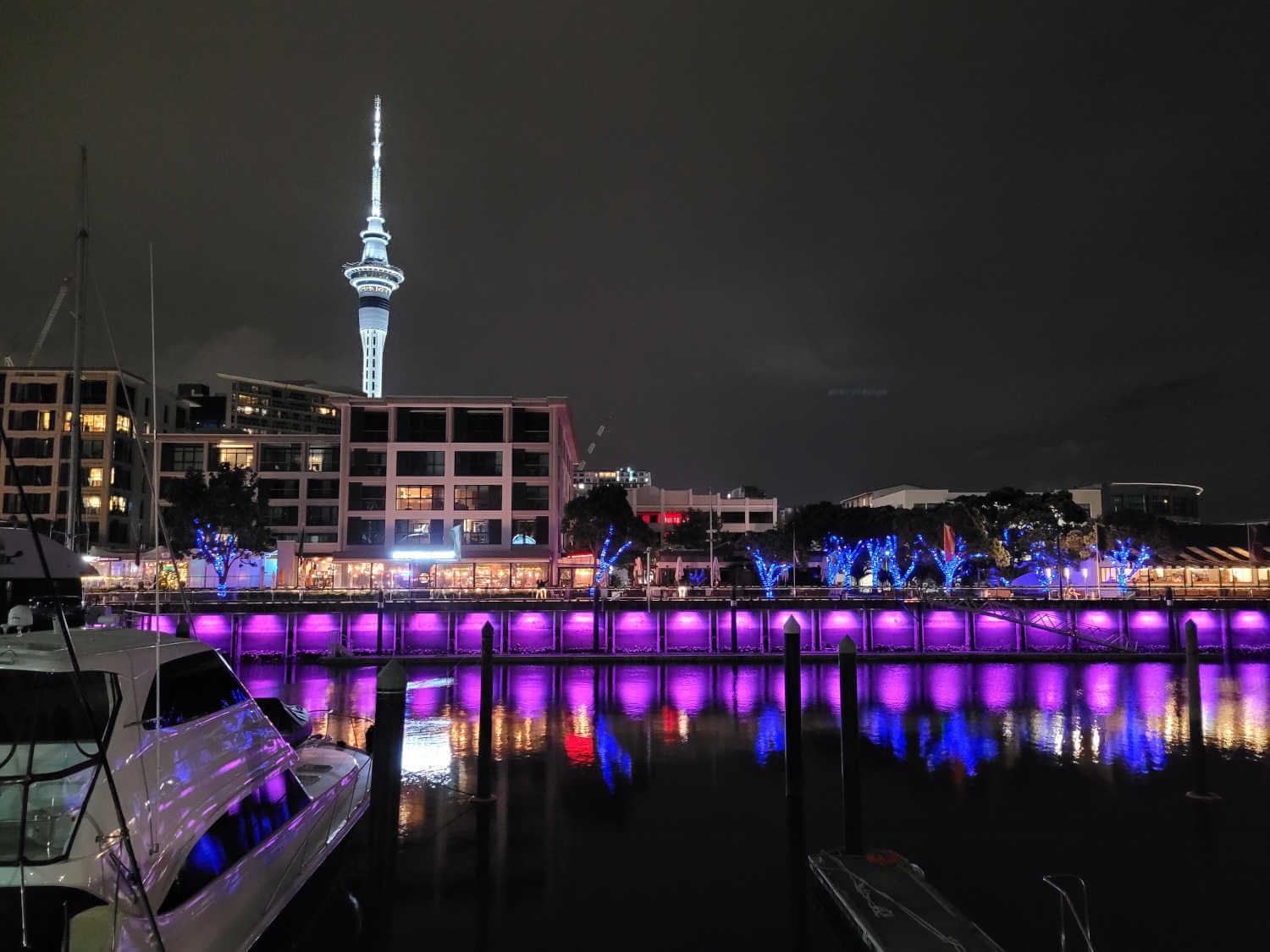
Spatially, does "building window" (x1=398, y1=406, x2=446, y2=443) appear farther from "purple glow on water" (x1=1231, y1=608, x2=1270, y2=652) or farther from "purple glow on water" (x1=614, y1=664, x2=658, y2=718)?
"purple glow on water" (x1=1231, y1=608, x2=1270, y2=652)

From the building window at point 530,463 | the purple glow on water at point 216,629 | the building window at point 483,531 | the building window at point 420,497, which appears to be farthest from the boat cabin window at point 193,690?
the building window at point 420,497

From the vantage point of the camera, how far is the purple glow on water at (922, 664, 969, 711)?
99.3 ft

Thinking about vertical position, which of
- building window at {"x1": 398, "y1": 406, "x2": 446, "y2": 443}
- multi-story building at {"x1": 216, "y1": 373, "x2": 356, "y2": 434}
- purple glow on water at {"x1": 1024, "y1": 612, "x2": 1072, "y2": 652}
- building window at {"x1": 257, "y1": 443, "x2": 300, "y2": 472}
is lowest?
purple glow on water at {"x1": 1024, "y1": 612, "x2": 1072, "y2": 652}

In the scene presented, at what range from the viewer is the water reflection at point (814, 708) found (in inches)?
849

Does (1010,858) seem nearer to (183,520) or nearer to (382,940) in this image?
(382,940)

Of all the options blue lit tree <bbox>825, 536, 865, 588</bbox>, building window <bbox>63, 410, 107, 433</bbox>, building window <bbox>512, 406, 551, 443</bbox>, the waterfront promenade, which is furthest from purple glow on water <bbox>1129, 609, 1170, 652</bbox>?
building window <bbox>63, 410, 107, 433</bbox>

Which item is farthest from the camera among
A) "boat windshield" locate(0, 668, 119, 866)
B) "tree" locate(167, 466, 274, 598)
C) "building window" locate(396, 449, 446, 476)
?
"building window" locate(396, 449, 446, 476)

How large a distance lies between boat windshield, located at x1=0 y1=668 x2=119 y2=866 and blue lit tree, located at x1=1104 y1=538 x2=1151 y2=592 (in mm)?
67628

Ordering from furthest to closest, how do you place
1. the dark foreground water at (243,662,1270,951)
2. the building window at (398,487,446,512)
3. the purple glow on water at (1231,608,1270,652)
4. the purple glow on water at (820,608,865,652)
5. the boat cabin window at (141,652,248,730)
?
1. the building window at (398,487,446,512)
2. the purple glow on water at (1231,608,1270,652)
3. the purple glow on water at (820,608,865,652)
4. the dark foreground water at (243,662,1270,951)
5. the boat cabin window at (141,652,248,730)

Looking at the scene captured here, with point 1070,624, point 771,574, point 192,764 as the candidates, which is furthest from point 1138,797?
point 771,574

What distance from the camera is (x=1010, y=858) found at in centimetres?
1342

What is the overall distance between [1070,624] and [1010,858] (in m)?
37.6

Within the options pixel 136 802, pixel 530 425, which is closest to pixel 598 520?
pixel 530 425

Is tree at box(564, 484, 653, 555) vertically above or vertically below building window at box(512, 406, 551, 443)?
below
